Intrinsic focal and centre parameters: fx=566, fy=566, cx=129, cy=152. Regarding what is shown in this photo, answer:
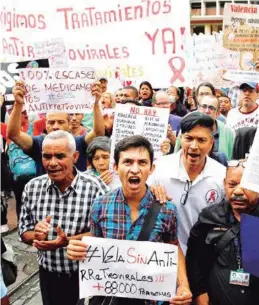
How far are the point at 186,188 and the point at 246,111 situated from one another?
3.11 metres

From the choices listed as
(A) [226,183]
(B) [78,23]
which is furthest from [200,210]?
(B) [78,23]

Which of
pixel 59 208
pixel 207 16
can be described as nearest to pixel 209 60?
pixel 59 208

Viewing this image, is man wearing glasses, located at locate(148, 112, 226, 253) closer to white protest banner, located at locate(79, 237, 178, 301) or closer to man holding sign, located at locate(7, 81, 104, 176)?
white protest banner, located at locate(79, 237, 178, 301)

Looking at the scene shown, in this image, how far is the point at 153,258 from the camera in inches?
115

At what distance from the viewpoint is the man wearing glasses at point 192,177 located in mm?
3574

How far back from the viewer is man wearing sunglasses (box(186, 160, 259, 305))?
3.02 metres

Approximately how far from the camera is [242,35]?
650cm

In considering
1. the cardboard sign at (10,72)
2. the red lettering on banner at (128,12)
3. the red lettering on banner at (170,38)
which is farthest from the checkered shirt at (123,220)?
the red lettering on banner at (128,12)

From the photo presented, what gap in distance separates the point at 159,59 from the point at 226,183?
2774mm

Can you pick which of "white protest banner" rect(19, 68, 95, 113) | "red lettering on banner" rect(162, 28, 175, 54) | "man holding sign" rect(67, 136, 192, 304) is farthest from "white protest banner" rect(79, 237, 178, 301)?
"red lettering on banner" rect(162, 28, 175, 54)

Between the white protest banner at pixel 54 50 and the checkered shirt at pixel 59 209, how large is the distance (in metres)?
2.71

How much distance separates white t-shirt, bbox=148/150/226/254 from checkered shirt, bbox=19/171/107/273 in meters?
0.41

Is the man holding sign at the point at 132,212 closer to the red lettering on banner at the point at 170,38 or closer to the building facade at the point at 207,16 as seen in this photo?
the red lettering on banner at the point at 170,38

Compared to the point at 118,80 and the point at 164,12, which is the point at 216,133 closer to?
the point at 164,12
